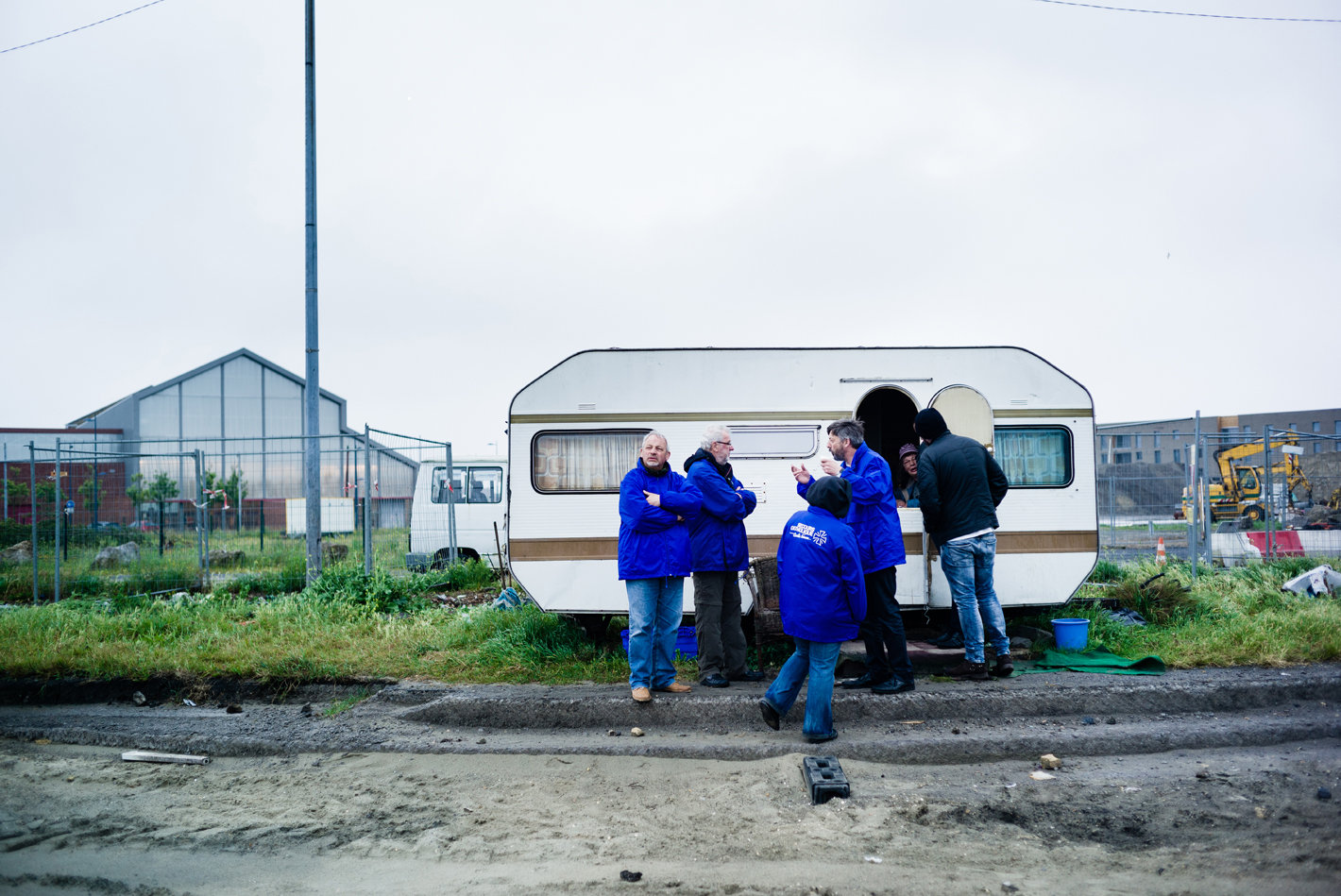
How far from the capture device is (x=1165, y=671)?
242 inches

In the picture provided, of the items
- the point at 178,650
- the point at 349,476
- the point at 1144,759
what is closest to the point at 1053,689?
the point at 1144,759

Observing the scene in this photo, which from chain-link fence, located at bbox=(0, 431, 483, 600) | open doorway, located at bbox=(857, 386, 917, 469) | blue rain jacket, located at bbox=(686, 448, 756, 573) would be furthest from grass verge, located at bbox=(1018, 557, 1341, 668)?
chain-link fence, located at bbox=(0, 431, 483, 600)

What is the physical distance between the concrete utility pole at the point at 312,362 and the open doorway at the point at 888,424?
648 cm

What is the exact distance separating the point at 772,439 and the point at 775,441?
37mm

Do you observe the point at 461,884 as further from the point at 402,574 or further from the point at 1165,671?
the point at 402,574

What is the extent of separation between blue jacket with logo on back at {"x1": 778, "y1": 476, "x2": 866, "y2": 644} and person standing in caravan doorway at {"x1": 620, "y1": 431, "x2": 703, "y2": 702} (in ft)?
3.72

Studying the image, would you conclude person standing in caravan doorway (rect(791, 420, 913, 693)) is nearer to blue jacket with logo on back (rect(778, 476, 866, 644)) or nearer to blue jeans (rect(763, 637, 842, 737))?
blue jeans (rect(763, 637, 842, 737))

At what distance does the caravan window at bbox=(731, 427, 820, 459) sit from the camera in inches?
270

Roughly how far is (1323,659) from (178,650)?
977cm

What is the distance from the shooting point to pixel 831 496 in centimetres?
465

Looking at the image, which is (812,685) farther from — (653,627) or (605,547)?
(605,547)

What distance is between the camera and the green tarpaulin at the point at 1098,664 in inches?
243

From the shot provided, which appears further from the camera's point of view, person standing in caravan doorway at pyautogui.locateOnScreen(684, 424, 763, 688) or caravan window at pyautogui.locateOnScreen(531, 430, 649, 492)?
caravan window at pyautogui.locateOnScreen(531, 430, 649, 492)

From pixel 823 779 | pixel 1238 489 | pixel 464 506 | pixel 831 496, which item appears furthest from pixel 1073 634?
pixel 1238 489
